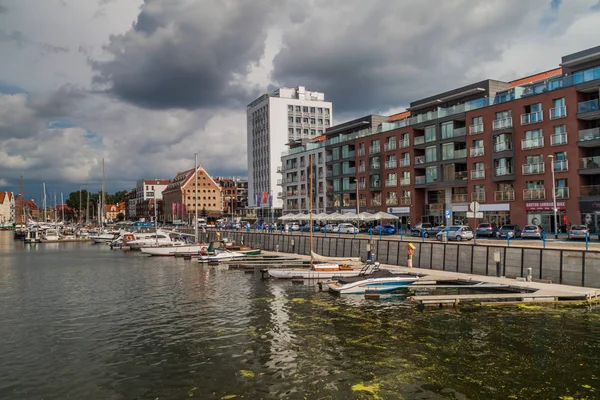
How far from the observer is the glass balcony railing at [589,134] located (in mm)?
52822

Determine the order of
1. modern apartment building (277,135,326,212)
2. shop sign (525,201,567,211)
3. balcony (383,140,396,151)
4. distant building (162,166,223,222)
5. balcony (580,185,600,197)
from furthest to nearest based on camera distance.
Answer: distant building (162,166,223,222), modern apartment building (277,135,326,212), balcony (383,140,396,151), shop sign (525,201,567,211), balcony (580,185,600,197)

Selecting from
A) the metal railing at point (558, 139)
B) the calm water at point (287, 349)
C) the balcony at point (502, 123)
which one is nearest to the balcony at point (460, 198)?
the balcony at point (502, 123)

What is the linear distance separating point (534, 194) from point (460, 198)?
12.7 meters

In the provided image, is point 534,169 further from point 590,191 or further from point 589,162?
point 590,191

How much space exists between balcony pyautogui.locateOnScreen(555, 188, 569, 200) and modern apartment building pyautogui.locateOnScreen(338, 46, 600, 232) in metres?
0.11

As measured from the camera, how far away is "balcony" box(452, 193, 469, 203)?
69.9 metres

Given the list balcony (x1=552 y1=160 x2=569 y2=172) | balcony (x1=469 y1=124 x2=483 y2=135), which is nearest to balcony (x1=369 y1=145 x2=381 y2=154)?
balcony (x1=469 y1=124 x2=483 y2=135)

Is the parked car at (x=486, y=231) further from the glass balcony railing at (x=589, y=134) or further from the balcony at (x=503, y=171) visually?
the glass balcony railing at (x=589, y=134)

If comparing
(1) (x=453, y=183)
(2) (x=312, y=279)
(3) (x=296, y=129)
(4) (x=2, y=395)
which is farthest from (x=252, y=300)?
(3) (x=296, y=129)

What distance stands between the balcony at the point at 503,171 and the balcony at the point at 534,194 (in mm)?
3516

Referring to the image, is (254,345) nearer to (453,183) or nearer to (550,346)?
(550,346)

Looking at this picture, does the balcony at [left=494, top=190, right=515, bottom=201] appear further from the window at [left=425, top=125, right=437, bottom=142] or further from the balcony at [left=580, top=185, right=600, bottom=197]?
the window at [left=425, top=125, right=437, bottom=142]

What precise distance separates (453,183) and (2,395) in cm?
6542

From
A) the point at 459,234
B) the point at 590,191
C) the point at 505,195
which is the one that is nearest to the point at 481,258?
the point at 459,234
